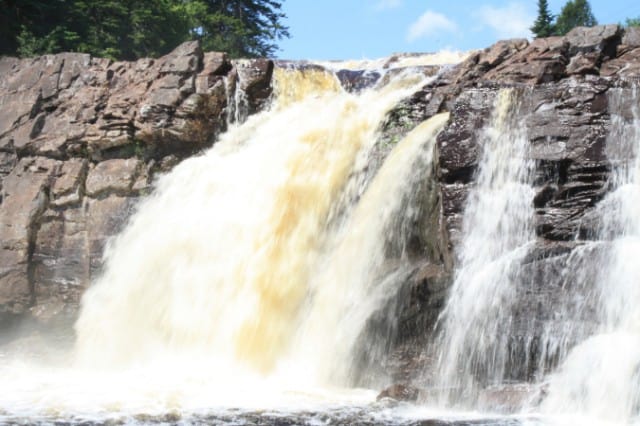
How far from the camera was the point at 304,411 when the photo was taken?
7.72 metres

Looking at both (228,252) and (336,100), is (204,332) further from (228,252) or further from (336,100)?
(336,100)

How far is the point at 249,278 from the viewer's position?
37.0 ft

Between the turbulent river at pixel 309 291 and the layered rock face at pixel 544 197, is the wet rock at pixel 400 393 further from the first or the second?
the layered rock face at pixel 544 197

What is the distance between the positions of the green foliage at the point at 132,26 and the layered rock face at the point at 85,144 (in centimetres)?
579

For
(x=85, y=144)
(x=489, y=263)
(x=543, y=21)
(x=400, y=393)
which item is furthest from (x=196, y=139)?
(x=543, y=21)

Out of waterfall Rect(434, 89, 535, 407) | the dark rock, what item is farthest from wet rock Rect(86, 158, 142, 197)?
the dark rock

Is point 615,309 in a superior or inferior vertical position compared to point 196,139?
inferior

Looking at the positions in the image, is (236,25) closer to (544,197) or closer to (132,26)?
(132,26)

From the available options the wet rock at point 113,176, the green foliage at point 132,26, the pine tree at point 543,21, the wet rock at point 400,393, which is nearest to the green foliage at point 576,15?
the pine tree at point 543,21

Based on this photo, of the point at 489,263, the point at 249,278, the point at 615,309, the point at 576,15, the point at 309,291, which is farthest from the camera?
the point at 576,15

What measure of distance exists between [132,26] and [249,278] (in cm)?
1940

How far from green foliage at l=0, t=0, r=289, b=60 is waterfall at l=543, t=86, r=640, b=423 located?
16980 millimetres

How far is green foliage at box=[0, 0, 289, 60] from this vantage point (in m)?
22.2

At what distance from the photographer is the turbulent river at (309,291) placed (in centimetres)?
761
